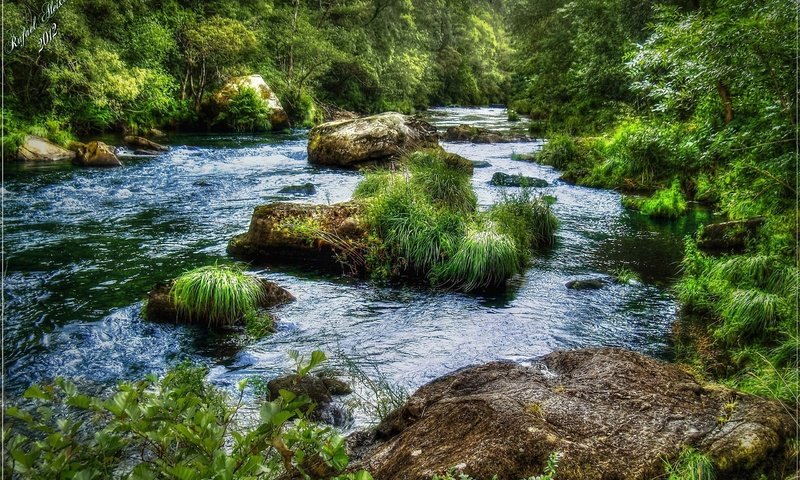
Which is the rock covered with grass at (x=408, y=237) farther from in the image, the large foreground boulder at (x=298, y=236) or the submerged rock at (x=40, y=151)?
the submerged rock at (x=40, y=151)

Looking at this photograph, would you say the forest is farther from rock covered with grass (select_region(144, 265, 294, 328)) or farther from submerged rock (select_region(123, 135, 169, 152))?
submerged rock (select_region(123, 135, 169, 152))

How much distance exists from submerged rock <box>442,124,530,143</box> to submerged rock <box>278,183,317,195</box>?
11.5 metres

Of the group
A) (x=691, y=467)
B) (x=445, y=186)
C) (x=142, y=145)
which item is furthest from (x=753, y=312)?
(x=142, y=145)

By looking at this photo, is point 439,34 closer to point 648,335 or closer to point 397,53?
point 397,53

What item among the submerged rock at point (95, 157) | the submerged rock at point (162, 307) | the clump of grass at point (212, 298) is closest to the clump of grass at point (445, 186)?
the clump of grass at point (212, 298)

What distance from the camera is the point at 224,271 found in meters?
7.23

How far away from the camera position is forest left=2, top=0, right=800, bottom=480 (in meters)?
2.38

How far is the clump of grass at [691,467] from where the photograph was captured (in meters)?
2.99

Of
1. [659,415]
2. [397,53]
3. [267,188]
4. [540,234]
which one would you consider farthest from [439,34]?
[659,415]

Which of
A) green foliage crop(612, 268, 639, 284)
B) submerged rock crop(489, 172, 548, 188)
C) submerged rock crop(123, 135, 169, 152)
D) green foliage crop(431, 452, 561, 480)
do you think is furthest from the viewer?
submerged rock crop(123, 135, 169, 152)

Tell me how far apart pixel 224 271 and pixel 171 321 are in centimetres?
88

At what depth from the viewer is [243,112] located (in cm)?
2475

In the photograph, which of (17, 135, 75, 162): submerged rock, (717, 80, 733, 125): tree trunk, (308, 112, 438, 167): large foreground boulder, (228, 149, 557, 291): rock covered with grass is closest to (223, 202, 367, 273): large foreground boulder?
(228, 149, 557, 291): rock covered with grass

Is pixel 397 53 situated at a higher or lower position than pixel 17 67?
higher
